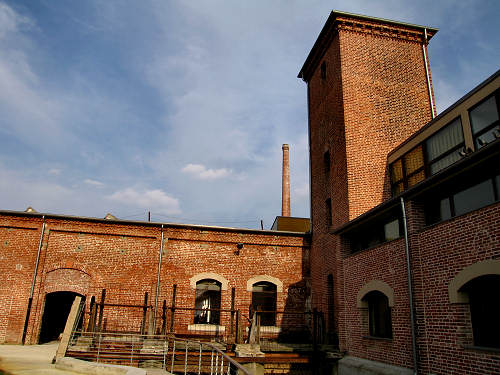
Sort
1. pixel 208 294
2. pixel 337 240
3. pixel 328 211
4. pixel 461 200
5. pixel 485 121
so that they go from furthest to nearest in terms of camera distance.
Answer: pixel 208 294 < pixel 328 211 < pixel 337 240 < pixel 485 121 < pixel 461 200

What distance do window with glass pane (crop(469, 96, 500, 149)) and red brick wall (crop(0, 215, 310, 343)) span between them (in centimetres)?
940

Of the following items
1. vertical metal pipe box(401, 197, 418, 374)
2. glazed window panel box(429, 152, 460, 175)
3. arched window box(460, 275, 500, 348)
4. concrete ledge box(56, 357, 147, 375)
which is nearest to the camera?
arched window box(460, 275, 500, 348)

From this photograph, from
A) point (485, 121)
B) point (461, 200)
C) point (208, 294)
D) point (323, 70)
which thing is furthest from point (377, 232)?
point (323, 70)

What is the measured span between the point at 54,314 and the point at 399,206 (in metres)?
15.1

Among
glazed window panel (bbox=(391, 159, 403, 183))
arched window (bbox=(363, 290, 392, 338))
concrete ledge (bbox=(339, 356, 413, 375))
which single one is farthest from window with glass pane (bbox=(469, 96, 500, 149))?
concrete ledge (bbox=(339, 356, 413, 375))

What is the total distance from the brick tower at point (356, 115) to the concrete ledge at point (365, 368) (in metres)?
2.71

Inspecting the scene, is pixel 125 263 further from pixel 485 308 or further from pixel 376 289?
pixel 485 308

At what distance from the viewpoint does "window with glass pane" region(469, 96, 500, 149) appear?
423 inches

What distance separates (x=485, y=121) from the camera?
1103cm

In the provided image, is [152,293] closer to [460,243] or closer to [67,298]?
[67,298]

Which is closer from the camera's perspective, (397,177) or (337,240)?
(337,240)

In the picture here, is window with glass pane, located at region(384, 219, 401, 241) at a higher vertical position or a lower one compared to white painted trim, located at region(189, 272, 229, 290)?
higher

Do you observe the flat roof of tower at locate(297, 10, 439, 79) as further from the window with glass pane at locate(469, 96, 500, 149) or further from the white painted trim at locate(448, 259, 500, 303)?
the white painted trim at locate(448, 259, 500, 303)

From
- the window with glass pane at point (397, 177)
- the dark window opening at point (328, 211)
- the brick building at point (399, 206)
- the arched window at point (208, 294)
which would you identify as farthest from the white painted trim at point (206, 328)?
the window with glass pane at point (397, 177)
